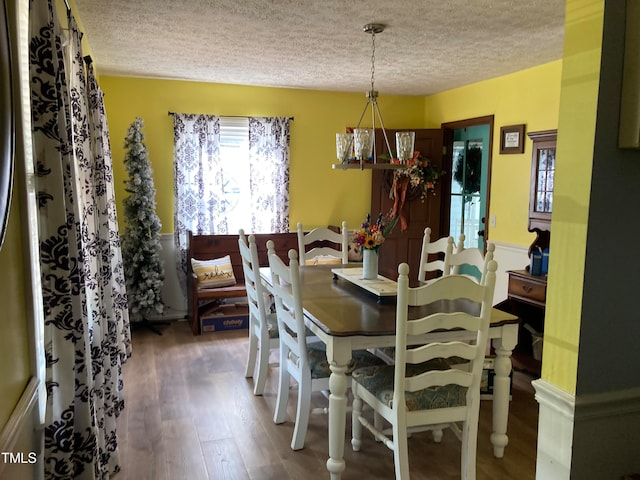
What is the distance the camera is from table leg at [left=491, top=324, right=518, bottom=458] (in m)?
2.72

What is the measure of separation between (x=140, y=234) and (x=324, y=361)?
2723mm

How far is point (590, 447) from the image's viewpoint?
4.63ft

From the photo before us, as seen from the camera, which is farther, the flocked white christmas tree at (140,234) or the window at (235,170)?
the window at (235,170)

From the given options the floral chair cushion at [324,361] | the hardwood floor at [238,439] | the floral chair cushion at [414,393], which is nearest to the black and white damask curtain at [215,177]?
the hardwood floor at [238,439]

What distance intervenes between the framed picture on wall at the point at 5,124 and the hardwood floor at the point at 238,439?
5.99 feet

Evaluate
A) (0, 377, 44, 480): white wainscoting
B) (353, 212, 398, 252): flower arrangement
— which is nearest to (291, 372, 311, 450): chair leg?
(353, 212, 398, 252): flower arrangement

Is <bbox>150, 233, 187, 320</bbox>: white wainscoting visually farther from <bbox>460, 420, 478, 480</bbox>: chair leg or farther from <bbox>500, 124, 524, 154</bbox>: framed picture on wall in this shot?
<bbox>460, 420, 478, 480</bbox>: chair leg

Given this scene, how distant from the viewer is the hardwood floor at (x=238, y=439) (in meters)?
2.68

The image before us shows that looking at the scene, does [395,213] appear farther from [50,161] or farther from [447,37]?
[50,161]

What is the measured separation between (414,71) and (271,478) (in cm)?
360

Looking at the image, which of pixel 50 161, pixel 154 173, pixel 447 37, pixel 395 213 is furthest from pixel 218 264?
pixel 50 161

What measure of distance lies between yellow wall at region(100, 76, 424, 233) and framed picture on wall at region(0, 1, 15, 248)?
4099mm

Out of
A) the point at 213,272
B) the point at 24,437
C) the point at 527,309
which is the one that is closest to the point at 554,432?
the point at 24,437

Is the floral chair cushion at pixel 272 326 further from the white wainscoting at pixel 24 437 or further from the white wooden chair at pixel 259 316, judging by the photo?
the white wainscoting at pixel 24 437
